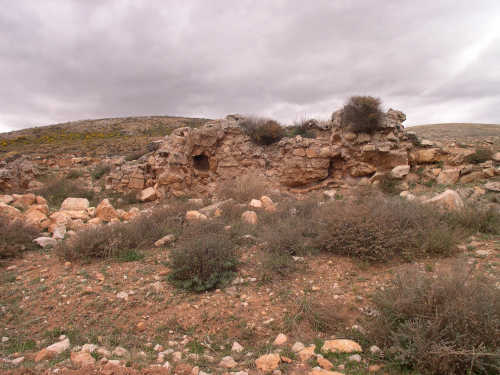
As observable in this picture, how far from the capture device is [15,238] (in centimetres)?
Result: 475

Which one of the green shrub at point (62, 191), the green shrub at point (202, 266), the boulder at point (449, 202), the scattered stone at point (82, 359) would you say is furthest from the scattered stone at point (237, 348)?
the green shrub at point (62, 191)

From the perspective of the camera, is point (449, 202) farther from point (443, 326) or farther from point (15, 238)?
point (15, 238)

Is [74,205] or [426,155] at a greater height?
[426,155]

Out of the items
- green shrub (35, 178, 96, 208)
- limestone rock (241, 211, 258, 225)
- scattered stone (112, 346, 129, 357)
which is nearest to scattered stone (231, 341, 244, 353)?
scattered stone (112, 346, 129, 357)

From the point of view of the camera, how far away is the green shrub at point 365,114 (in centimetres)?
930

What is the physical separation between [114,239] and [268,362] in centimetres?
335

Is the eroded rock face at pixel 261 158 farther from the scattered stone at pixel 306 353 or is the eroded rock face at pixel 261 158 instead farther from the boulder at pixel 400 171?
the scattered stone at pixel 306 353

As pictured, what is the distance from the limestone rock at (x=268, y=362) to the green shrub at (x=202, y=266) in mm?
1355

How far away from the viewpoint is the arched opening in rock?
11055 millimetres

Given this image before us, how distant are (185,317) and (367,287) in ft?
6.87

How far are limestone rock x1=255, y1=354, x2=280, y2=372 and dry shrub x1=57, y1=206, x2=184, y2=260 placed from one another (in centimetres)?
302

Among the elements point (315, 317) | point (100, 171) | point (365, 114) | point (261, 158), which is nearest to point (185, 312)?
point (315, 317)

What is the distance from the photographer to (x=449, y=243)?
3658 mm

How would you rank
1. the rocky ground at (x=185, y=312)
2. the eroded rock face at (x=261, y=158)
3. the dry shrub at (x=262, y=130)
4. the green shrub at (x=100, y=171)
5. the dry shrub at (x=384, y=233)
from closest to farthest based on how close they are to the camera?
the rocky ground at (x=185, y=312) < the dry shrub at (x=384, y=233) < the eroded rock face at (x=261, y=158) < the dry shrub at (x=262, y=130) < the green shrub at (x=100, y=171)
